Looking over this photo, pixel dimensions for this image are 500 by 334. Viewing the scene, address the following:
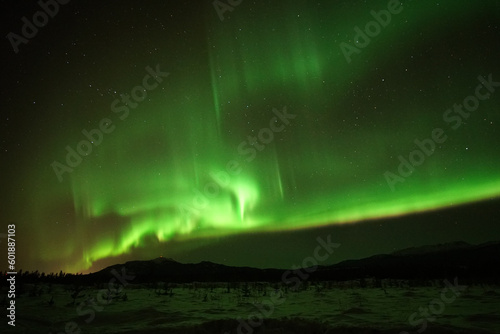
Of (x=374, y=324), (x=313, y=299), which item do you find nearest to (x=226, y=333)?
(x=374, y=324)

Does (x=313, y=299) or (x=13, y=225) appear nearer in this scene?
(x=13, y=225)

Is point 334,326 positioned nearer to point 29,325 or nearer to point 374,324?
point 374,324

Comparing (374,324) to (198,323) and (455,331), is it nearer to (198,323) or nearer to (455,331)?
(455,331)

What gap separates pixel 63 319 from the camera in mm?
7785

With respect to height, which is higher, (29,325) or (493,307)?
(29,325)

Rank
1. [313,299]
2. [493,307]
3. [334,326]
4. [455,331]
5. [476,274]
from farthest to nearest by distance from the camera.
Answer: [476,274]
[313,299]
[493,307]
[334,326]
[455,331]

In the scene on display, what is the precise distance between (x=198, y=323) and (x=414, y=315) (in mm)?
5547

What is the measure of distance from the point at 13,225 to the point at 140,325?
291 inches

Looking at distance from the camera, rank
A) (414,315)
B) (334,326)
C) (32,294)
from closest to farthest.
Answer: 1. (334,326)
2. (414,315)
3. (32,294)

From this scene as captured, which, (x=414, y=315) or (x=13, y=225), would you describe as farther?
(x=13, y=225)

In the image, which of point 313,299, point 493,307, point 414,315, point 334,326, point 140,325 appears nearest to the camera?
point 334,326

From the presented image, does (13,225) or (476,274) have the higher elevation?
(13,225)

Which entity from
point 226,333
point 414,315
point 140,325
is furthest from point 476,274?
point 140,325

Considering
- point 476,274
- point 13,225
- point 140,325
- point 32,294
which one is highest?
point 13,225
